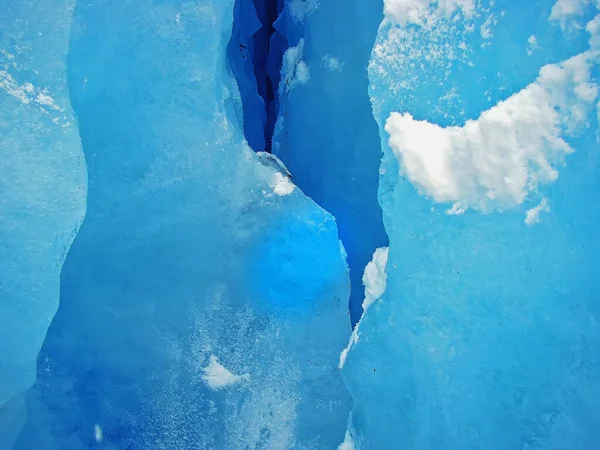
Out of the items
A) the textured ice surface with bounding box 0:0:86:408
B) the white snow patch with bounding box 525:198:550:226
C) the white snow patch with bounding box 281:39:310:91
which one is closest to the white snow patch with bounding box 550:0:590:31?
the white snow patch with bounding box 525:198:550:226

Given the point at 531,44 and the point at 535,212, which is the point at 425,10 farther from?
the point at 535,212

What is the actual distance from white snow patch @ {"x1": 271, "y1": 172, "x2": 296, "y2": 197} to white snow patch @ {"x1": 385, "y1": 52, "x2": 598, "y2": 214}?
0.69m

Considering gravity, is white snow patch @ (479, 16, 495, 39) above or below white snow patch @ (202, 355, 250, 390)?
above

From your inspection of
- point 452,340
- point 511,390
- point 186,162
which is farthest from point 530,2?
point 186,162

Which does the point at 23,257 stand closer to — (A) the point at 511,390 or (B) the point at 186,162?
(B) the point at 186,162

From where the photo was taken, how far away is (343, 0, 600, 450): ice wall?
4.66ft

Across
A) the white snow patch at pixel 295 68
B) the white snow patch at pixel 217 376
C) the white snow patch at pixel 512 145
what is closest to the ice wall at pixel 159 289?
Result: the white snow patch at pixel 217 376

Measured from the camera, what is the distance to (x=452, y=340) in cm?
160

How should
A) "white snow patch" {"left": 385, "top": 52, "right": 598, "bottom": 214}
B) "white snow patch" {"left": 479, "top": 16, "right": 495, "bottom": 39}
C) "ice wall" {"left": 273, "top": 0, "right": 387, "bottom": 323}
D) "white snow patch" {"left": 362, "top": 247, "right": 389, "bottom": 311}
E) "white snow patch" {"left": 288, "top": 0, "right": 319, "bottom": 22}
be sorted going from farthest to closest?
"white snow patch" {"left": 288, "top": 0, "right": 319, "bottom": 22} → "ice wall" {"left": 273, "top": 0, "right": 387, "bottom": 323} → "white snow patch" {"left": 362, "top": 247, "right": 389, "bottom": 311} → "white snow patch" {"left": 479, "top": 16, "right": 495, "bottom": 39} → "white snow patch" {"left": 385, "top": 52, "right": 598, "bottom": 214}

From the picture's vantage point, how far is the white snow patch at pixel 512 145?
1.40 metres

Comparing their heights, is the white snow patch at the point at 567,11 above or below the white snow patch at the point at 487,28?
above

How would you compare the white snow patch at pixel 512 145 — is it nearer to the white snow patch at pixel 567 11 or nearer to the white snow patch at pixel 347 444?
the white snow patch at pixel 567 11

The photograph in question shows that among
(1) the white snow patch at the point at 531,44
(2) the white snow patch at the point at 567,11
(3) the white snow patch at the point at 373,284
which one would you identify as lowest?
(3) the white snow patch at the point at 373,284

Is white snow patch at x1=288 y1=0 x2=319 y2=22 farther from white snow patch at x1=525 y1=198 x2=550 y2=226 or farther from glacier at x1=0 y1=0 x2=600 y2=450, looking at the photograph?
white snow patch at x1=525 y1=198 x2=550 y2=226
